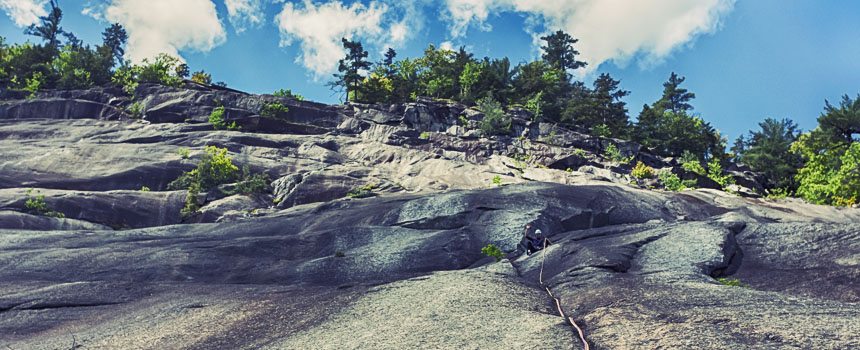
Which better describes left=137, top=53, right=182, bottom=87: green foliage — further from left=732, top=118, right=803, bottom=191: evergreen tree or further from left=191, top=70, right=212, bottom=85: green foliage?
left=732, top=118, right=803, bottom=191: evergreen tree

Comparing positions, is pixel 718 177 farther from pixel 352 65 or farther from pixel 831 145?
pixel 352 65

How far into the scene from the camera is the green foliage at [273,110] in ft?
171

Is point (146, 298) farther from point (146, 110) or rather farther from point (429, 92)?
point (429, 92)

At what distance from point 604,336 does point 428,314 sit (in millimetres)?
3188

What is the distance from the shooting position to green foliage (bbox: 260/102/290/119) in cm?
5197

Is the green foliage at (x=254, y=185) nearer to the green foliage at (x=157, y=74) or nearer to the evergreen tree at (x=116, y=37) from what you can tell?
the green foliage at (x=157, y=74)

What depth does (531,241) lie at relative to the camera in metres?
18.0

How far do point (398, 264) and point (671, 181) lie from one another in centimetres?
3347

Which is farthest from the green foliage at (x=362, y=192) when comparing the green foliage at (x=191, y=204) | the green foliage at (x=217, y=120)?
the green foliage at (x=217, y=120)

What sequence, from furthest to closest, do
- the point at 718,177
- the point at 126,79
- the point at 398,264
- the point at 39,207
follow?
the point at 126,79, the point at 718,177, the point at 39,207, the point at 398,264

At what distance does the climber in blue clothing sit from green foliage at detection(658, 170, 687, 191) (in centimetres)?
2632

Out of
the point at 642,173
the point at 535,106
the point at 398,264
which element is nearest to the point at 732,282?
the point at 398,264

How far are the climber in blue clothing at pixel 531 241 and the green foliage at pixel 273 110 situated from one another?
3952cm


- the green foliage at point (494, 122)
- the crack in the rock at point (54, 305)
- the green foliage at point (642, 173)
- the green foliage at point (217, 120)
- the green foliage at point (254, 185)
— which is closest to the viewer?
the crack in the rock at point (54, 305)
